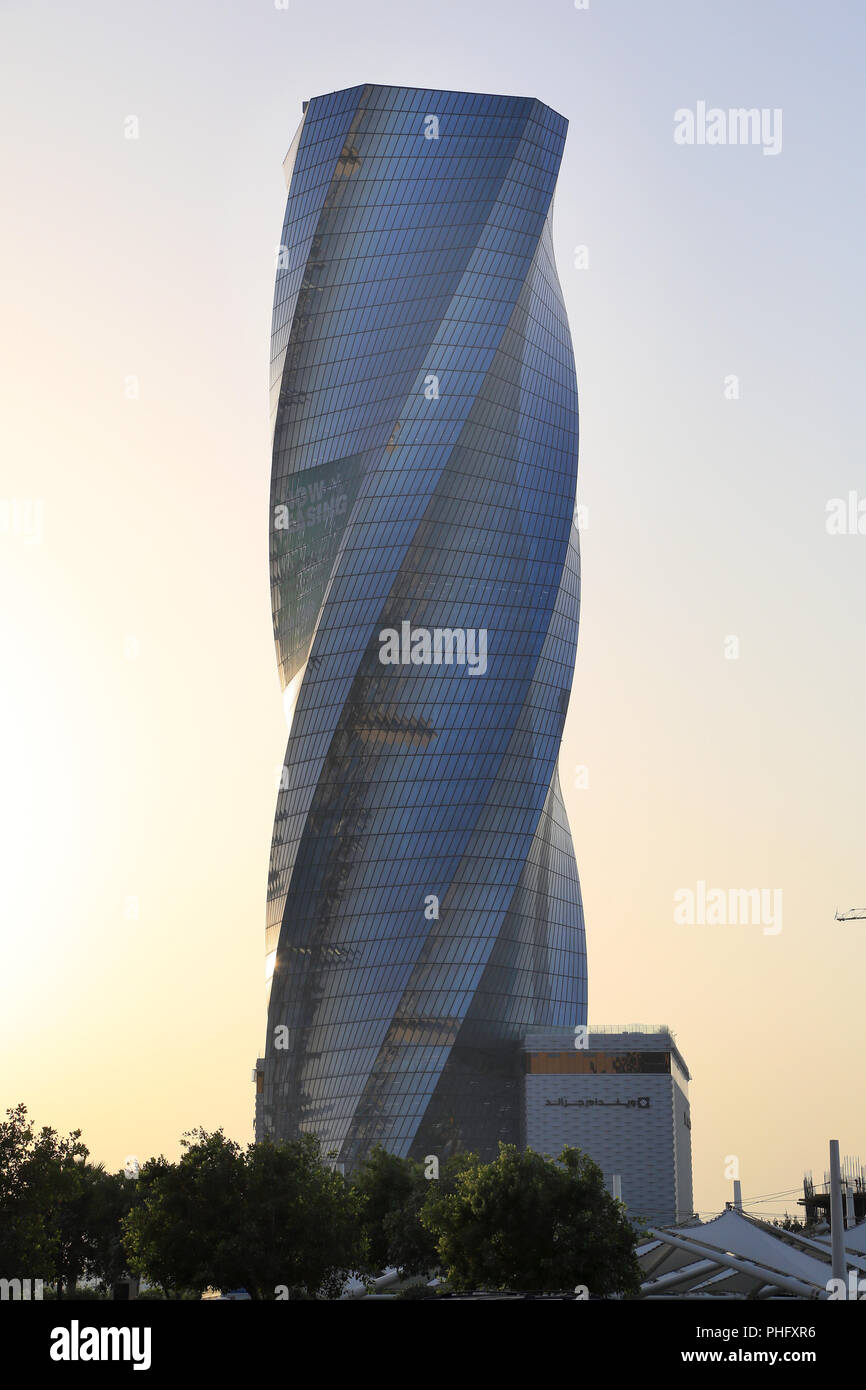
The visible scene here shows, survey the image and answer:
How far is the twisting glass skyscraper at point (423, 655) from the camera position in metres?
142

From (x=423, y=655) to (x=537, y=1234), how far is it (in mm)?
76202

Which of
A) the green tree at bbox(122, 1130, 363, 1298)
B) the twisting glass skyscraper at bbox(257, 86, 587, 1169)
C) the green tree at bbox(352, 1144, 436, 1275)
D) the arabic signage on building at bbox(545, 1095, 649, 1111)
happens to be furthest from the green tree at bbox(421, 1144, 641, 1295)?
the arabic signage on building at bbox(545, 1095, 649, 1111)

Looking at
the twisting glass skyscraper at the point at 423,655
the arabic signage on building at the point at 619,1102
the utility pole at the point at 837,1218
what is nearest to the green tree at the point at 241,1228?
the utility pole at the point at 837,1218

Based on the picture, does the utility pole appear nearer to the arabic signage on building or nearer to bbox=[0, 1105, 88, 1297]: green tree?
bbox=[0, 1105, 88, 1297]: green tree

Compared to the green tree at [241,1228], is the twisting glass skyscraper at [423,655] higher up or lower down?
higher up

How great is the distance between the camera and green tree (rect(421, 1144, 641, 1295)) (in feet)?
243

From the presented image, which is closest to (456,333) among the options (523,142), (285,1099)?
(523,142)

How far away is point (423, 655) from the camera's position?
482ft

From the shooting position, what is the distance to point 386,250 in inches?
6088

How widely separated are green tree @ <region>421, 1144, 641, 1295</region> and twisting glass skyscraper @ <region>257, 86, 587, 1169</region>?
62047 millimetres

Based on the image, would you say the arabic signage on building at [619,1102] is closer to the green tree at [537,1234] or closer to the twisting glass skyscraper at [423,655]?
the twisting glass skyscraper at [423,655]

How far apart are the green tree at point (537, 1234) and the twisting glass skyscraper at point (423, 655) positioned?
204 ft
